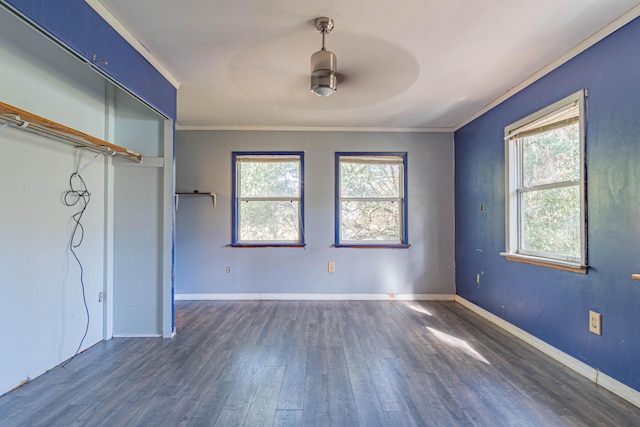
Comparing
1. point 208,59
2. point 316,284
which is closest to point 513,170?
point 316,284

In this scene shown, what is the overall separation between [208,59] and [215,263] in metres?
2.64

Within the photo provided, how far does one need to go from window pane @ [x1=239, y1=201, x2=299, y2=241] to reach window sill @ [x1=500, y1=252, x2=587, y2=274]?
2.58 meters

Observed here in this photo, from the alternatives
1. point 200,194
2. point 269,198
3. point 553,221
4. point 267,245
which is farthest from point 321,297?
point 553,221

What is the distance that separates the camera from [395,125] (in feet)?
13.1

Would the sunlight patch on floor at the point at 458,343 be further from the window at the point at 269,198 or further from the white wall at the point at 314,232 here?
the window at the point at 269,198

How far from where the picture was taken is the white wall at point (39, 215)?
1808 millimetres

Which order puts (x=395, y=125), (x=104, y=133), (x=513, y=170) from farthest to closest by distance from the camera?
(x=395, y=125) → (x=513, y=170) → (x=104, y=133)

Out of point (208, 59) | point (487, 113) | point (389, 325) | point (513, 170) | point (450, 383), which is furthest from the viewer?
point (487, 113)

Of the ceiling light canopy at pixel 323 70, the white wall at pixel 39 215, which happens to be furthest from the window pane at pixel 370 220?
the white wall at pixel 39 215

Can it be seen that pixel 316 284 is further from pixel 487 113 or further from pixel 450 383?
pixel 487 113

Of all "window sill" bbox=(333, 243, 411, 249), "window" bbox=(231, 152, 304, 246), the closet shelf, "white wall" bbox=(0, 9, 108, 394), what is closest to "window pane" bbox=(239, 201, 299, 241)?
"window" bbox=(231, 152, 304, 246)

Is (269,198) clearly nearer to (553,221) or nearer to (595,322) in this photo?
(553,221)

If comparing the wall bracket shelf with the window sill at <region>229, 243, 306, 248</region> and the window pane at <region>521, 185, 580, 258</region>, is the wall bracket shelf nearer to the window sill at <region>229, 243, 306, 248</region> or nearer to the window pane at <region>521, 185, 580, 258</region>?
the window sill at <region>229, 243, 306, 248</region>

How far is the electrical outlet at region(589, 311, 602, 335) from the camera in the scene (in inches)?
77.2
